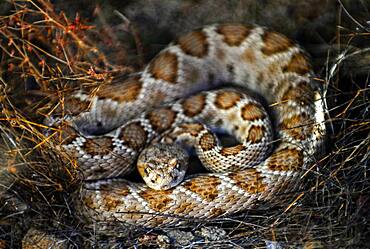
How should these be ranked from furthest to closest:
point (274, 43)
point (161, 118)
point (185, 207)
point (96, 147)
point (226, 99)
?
point (274, 43) < point (226, 99) < point (161, 118) < point (96, 147) < point (185, 207)

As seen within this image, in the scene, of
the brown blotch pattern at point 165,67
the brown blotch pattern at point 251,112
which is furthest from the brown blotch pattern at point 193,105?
the brown blotch pattern at point 251,112

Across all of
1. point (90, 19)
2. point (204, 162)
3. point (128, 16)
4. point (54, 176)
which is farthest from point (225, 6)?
point (54, 176)

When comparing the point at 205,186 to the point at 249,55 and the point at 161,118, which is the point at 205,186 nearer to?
the point at 161,118

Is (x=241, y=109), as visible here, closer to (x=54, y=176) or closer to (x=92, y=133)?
(x=92, y=133)

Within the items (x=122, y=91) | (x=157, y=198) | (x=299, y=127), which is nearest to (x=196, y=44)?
(x=122, y=91)

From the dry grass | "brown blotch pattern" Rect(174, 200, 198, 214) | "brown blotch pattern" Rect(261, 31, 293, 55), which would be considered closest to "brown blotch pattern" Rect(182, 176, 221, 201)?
"brown blotch pattern" Rect(174, 200, 198, 214)

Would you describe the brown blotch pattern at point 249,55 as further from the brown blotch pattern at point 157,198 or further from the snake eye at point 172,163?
the brown blotch pattern at point 157,198
